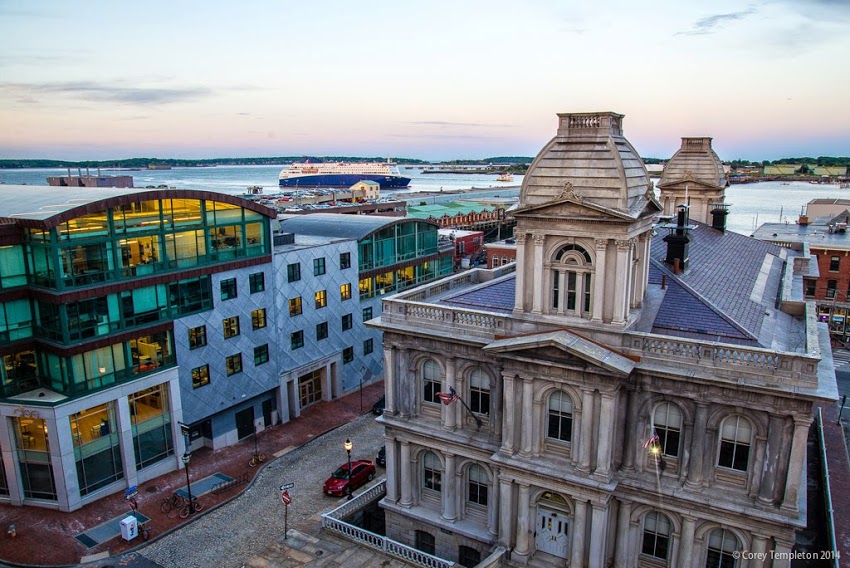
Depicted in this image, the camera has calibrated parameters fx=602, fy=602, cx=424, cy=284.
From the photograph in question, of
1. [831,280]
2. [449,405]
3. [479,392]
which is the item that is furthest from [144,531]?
[831,280]

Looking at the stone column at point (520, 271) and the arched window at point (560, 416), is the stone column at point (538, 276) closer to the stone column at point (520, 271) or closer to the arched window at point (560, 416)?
the stone column at point (520, 271)

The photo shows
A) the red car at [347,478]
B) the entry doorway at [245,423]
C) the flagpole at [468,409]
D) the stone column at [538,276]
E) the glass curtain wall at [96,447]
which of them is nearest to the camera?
the stone column at [538,276]

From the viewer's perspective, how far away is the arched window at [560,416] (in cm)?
2531

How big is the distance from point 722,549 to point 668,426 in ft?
17.4

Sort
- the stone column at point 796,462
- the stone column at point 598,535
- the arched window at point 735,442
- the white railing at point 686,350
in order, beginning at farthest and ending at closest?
the stone column at point 598,535, the arched window at point 735,442, the stone column at point 796,462, the white railing at point 686,350

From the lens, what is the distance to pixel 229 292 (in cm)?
4091

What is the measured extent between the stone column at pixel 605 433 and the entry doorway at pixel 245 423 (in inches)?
1068

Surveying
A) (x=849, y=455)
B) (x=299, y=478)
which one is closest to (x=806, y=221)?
(x=849, y=455)

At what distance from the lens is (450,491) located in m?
29.4

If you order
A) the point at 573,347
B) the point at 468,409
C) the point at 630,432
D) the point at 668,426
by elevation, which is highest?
the point at 573,347

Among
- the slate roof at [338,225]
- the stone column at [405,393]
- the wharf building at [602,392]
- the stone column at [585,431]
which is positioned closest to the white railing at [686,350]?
the wharf building at [602,392]

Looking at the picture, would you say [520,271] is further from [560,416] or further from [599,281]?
[560,416]

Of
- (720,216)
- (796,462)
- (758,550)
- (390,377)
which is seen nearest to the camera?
(796,462)

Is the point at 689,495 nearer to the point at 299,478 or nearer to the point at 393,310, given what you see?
the point at 393,310
